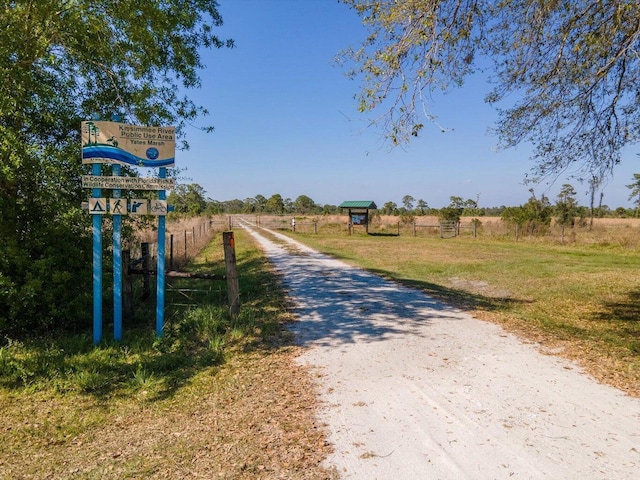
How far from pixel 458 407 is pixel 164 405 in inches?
112

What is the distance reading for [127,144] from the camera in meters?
5.54

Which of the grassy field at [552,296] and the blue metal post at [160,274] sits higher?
the blue metal post at [160,274]

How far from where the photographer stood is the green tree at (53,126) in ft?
16.5

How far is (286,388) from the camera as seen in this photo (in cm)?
430

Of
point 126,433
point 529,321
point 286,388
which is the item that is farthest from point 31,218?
point 529,321

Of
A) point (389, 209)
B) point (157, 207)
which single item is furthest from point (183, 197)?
point (389, 209)

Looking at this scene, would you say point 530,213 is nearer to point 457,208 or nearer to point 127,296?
point 457,208

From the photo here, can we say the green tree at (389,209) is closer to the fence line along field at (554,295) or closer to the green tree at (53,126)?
the fence line along field at (554,295)

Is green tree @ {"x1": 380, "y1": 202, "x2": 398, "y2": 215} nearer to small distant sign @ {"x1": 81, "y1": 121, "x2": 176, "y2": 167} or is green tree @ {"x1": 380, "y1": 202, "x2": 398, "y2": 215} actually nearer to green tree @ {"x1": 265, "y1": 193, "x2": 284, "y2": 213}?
green tree @ {"x1": 265, "y1": 193, "x2": 284, "y2": 213}

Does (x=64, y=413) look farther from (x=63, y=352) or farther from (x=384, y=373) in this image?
(x=384, y=373)

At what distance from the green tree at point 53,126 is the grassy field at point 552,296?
6650mm

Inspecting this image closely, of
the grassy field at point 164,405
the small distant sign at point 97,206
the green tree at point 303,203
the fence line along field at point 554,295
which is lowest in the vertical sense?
the grassy field at point 164,405

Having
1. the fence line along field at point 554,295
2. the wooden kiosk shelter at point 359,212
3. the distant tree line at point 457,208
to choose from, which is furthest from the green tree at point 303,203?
the fence line along field at point 554,295

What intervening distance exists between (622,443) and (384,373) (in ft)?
7.11
